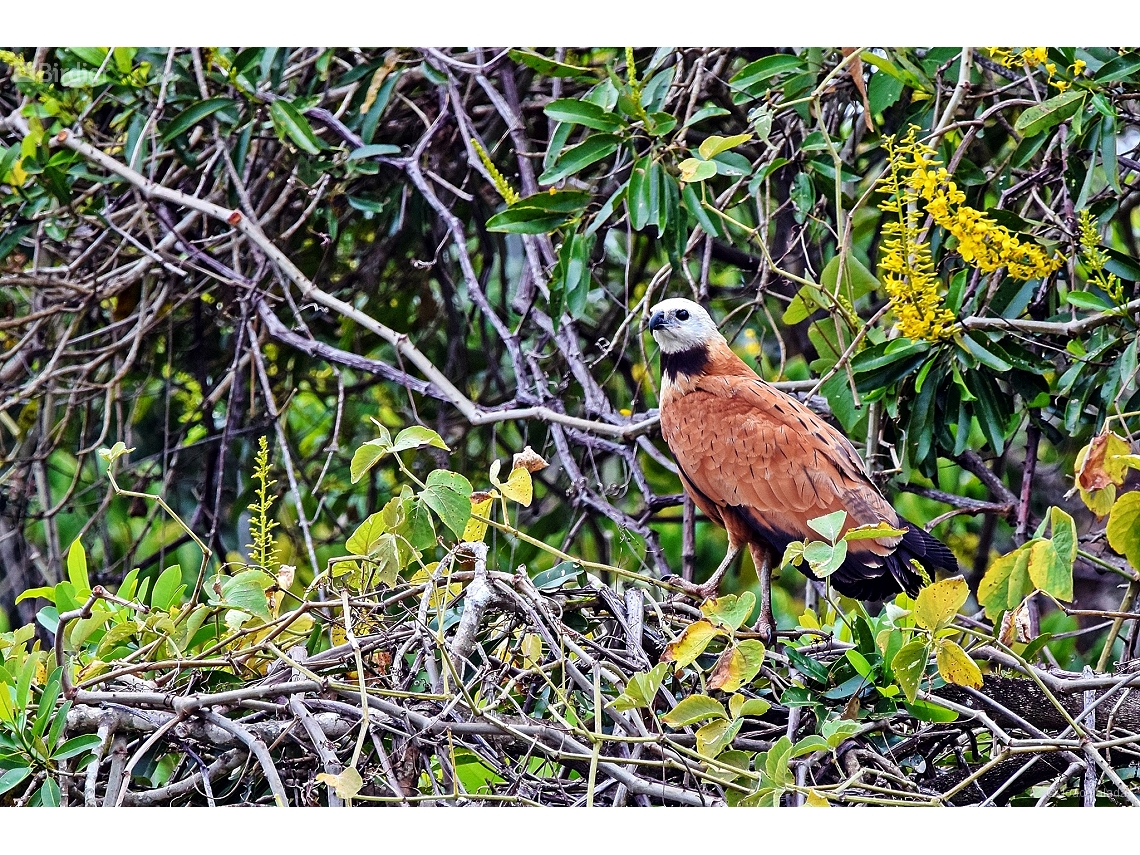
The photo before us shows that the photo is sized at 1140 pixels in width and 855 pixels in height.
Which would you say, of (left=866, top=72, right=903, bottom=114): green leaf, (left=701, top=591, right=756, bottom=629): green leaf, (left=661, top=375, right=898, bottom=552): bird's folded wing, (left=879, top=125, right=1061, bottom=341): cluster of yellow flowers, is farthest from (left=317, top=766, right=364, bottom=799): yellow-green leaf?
(left=866, top=72, right=903, bottom=114): green leaf

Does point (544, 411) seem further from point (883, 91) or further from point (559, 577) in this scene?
point (883, 91)

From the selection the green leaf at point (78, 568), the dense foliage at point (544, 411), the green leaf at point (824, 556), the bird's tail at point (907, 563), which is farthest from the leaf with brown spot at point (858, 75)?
the green leaf at point (78, 568)

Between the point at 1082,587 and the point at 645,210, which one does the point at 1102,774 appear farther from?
the point at 1082,587

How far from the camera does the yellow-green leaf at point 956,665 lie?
1751mm

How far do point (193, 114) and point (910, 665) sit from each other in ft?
8.94

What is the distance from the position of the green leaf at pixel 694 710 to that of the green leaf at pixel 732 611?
5.0 inches

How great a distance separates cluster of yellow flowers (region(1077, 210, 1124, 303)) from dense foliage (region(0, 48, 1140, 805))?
11 mm

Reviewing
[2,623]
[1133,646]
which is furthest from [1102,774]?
[2,623]

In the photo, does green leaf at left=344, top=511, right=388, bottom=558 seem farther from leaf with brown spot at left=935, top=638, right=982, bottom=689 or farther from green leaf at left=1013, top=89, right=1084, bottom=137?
green leaf at left=1013, top=89, right=1084, bottom=137

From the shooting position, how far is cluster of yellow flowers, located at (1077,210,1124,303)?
102 inches

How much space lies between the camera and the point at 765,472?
2916 mm

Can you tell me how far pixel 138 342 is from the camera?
3738 mm

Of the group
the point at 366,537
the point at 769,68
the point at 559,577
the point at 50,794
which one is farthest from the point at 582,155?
the point at 50,794

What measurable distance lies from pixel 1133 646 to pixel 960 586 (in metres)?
1.16
